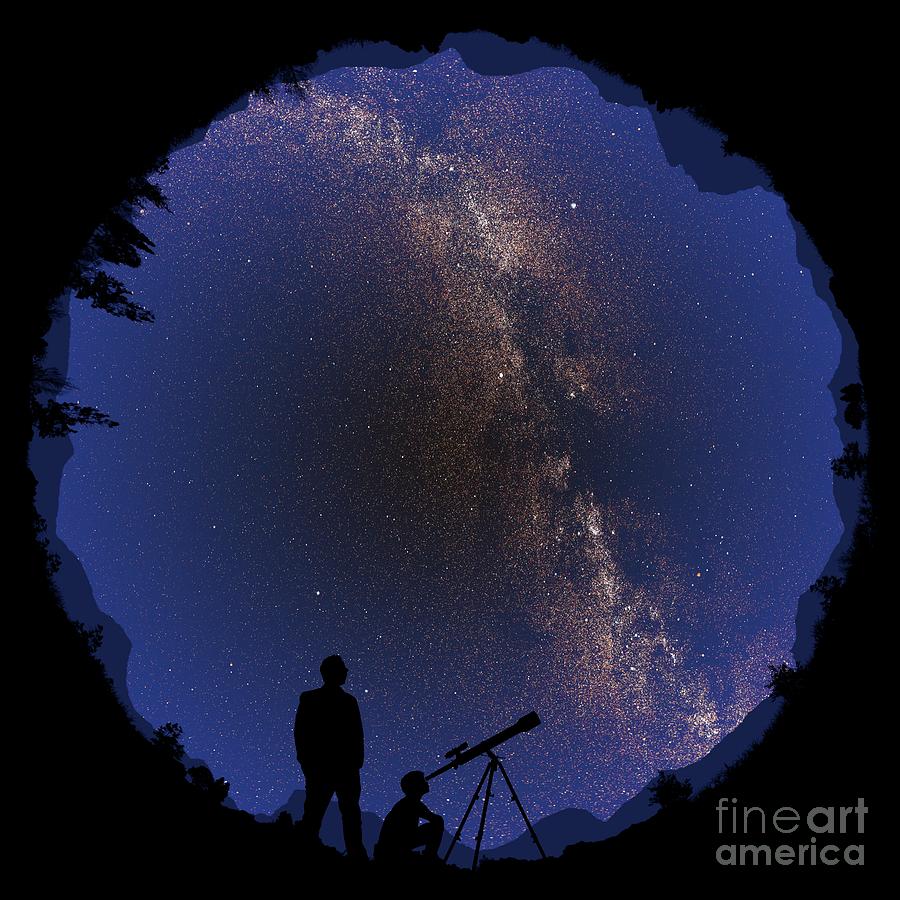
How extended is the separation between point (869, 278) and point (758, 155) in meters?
1.47

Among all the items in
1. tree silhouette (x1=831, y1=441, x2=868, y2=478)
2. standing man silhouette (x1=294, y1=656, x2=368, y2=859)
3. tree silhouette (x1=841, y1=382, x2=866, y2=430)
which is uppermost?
tree silhouette (x1=841, y1=382, x2=866, y2=430)

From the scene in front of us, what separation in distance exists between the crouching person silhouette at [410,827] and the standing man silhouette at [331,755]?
52 cm

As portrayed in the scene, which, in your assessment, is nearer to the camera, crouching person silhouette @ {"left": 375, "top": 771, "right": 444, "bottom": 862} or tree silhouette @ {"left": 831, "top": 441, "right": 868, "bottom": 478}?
tree silhouette @ {"left": 831, "top": 441, "right": 868, "bottom": 478}

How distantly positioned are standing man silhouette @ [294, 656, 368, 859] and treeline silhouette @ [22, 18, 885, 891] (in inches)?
14.7

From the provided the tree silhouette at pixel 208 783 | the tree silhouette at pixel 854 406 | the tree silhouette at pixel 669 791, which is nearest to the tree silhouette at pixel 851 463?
the tree silhouette at pixel 854 406

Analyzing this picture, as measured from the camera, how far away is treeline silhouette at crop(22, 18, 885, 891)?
3.53 metres

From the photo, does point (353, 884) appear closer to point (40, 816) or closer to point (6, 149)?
point (40, 816)

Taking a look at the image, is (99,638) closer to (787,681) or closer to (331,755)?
(331,755)

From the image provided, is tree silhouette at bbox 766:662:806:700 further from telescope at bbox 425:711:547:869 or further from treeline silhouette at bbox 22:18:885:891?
telescope at bbox 425:711:547:869

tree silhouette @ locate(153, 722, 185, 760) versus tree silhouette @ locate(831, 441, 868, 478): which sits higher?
tree silhouette @ locate(831, 441, 868, 478)

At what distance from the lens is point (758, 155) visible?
14.3 ft

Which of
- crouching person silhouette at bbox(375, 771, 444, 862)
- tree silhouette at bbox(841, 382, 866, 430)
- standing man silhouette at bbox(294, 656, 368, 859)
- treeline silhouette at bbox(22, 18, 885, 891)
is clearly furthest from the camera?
crouching person silhouette at bbox(375, 771, 444, 862)

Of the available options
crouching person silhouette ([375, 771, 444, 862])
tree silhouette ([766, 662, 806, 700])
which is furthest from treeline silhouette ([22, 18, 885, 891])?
crouching person silhouette ([375, 771, 444, 862])

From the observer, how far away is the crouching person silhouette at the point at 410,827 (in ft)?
15.9
